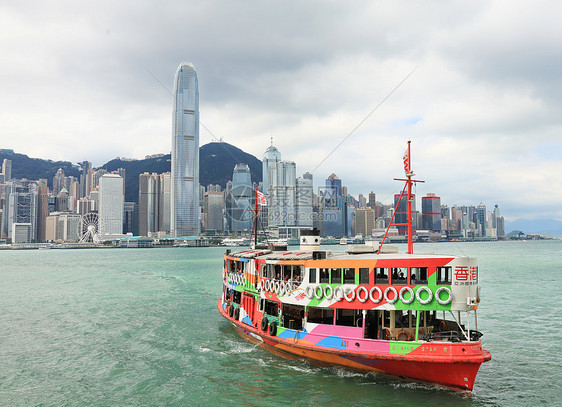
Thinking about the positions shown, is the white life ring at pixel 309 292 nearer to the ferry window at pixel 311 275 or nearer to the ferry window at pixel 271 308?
the ferry window at pixel 311 275

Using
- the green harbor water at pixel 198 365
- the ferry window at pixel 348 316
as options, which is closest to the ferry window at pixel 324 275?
the ferry window at pixel 348 316

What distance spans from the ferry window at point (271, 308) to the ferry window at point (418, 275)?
795 centimetres

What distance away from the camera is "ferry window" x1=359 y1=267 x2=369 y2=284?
16953 millimetres

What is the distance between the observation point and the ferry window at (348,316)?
17703 mm

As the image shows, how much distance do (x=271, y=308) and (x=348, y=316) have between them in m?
5.12

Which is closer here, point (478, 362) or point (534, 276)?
point (478, 362)

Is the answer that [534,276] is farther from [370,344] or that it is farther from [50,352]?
[50,352]

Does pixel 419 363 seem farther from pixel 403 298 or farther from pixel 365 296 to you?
pixel 365 296

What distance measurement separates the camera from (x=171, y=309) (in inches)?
1396

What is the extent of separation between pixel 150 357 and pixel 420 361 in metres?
13.8

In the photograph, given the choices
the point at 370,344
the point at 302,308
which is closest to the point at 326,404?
the point at 370,344

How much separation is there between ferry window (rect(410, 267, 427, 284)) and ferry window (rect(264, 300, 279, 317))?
7951 millimetres

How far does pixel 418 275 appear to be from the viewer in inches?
636

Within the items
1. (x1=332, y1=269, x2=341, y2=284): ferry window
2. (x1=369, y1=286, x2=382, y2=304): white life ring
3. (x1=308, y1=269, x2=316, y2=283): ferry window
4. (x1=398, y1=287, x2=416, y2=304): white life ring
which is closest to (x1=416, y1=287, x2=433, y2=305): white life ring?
(x1=398, y1=287, x2=416, y2=304): white life ring
